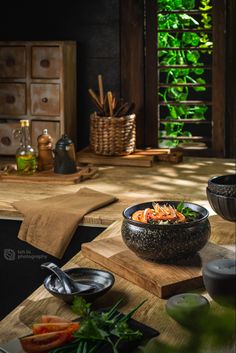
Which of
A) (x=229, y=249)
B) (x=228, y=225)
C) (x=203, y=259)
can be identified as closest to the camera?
(x=203, y=259)

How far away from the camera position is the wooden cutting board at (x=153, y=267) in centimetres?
160

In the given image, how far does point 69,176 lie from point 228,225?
45.3 inches

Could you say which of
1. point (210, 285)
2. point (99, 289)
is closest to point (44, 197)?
point (99, 289)

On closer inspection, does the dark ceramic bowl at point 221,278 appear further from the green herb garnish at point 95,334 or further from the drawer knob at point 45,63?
the drawer knob at point 45,63

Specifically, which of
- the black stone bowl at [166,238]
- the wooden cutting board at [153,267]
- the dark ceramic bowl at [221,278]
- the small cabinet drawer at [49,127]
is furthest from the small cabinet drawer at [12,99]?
the dark ceramic bowl at [221,278]

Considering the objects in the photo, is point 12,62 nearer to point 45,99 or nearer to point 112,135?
point 45,99

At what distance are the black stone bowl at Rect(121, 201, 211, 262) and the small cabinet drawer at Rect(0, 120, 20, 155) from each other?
2152 millimetres

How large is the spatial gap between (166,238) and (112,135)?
1.88 meters

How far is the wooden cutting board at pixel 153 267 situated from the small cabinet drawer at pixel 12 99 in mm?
1966

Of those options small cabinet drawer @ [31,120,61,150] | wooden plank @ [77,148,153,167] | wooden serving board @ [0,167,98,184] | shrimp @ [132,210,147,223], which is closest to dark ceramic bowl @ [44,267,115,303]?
shrimp @ [132,210,147,223]

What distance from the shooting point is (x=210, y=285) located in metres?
1.34

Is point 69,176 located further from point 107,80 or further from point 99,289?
point 99,289

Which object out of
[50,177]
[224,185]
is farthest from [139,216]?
[50,177]

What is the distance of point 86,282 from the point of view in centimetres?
164
